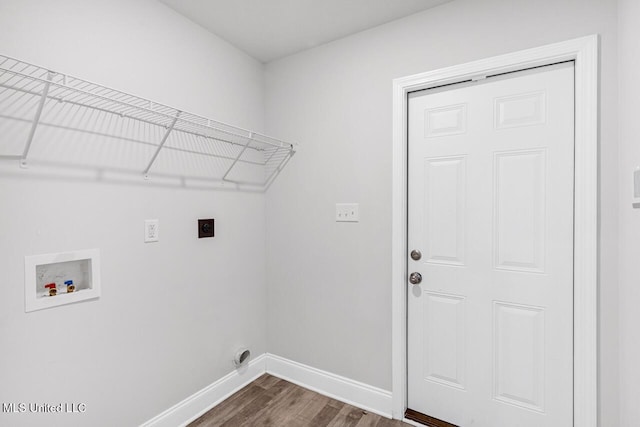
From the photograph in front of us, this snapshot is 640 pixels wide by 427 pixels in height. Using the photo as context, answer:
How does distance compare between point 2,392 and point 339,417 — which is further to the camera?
point 339,417

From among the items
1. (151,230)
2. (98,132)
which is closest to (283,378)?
(151,230)

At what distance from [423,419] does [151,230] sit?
184 cm

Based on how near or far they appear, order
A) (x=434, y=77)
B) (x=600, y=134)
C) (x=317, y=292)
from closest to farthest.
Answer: (x=600, y=134) < (x=434, y=77) < (x=317, y=292)


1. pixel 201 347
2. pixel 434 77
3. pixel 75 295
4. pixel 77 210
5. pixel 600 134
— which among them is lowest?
pixel 201 347

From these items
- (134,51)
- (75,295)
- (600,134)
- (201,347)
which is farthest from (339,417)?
(134,51)

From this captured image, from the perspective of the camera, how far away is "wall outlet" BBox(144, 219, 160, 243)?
63.9 inches

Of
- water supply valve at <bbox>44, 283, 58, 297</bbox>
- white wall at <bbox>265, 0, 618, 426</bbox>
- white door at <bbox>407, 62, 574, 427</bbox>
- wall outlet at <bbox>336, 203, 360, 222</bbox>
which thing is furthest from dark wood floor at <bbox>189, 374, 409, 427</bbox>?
wall outlet at <bbox>336, 203, 360, 222</bbox>

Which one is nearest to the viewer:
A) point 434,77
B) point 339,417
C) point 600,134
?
point 600,134

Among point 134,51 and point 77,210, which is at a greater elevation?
point 134,51

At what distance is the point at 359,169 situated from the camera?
6.47 ft

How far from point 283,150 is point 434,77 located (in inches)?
43.1

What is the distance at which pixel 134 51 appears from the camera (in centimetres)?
157

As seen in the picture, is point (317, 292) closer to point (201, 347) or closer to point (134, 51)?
point (201, 347)

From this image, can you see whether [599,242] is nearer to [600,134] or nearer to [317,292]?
[600,134]
